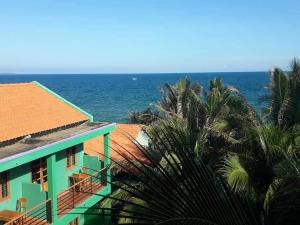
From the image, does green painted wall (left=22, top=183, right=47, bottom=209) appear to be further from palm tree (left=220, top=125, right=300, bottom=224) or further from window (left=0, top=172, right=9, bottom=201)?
palm tree (left=220, top=125, right=300, bottom=224)

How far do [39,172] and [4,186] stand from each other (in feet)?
6.94

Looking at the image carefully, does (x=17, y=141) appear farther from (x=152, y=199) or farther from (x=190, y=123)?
(x=152, y=199)

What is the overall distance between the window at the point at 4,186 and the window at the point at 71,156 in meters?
3.97

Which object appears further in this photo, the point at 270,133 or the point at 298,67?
the point at 298,67

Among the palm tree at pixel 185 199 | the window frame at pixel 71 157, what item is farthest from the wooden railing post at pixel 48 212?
the palm tree at pixel 185 199

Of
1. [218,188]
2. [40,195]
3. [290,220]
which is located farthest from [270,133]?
[218,188]

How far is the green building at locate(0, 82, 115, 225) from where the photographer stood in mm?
12531

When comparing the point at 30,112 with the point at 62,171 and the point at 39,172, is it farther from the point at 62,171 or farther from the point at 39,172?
the point at 62,171

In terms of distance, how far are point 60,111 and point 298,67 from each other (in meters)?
9.64

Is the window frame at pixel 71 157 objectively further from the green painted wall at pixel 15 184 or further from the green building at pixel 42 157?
the green painted wall at pixel 15 184

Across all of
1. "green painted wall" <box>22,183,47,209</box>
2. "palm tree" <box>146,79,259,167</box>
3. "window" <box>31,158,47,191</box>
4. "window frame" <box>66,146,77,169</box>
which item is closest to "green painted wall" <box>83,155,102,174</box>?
"window frame" <box>66,146,77,169</box>

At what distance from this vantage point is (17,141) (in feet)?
43.5

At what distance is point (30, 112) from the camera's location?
15.0m

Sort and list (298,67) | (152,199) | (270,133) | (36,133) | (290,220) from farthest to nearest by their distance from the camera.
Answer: (298,67)
(36,133)
(270,133)
(290,220)
(152,199)
